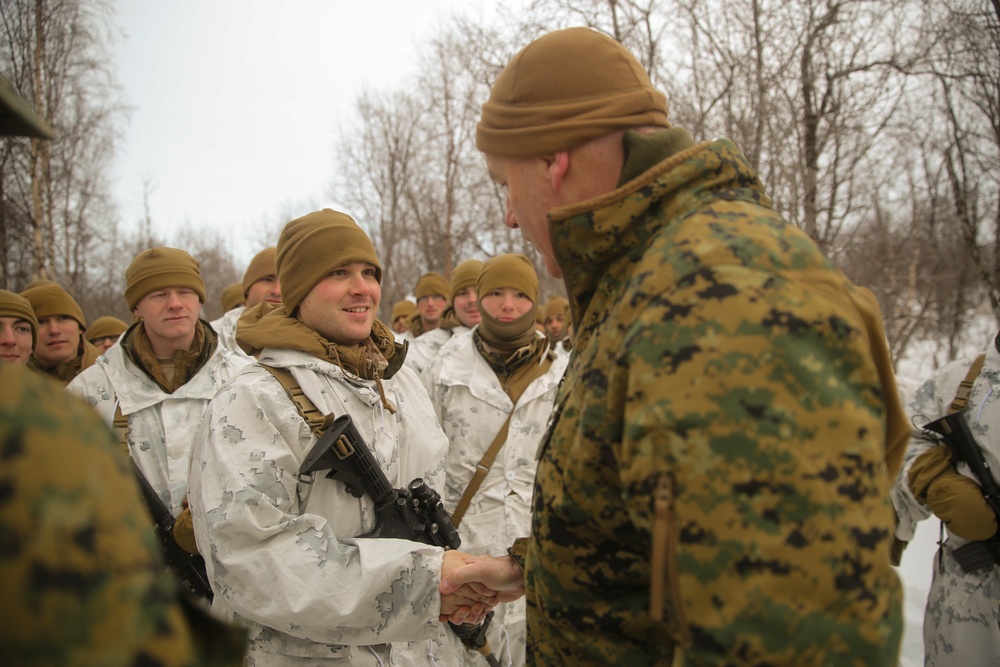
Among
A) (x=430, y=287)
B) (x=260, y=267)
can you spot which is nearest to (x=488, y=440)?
(x=260, y=267)

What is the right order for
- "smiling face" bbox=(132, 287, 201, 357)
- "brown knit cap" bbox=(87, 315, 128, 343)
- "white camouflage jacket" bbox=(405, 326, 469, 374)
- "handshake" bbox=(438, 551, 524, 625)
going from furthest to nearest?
"brown knit cap" bbox=(87, 315, 128, 343) < "white camouflage jacket" bbox=(405, 326, 469, 374) < "smiling face" bbox=(132, 287, 201, 357) < "handshake" bbox=(438, 551, 524, 625)

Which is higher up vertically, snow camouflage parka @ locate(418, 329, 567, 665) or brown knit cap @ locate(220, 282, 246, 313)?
brown knit cap @ locate(220, 282, 246, 313)

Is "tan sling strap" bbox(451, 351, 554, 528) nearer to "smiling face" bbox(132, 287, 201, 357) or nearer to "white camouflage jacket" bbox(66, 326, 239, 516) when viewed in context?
"white camouflage jacket" bbox(66, 326, 239, 516)

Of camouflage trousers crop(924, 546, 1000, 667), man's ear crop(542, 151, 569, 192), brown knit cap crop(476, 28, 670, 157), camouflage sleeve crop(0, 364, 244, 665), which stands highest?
brown knit cap crop(476, 28, 670, 157)

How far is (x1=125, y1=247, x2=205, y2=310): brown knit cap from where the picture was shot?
Answer: 3850mm

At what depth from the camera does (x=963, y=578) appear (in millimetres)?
3248

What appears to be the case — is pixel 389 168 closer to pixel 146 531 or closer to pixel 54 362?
pixel 54 362

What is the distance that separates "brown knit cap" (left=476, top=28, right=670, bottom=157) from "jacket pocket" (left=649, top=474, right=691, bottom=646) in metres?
0.80

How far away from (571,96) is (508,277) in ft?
10.7

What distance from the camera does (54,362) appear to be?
17.3 feet

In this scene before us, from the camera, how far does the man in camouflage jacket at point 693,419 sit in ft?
3.06

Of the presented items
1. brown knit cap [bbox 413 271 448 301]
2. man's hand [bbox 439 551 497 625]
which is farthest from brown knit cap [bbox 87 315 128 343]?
man's hand [bbox 439 551 497 625]

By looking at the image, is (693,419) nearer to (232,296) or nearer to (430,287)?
(232,296)

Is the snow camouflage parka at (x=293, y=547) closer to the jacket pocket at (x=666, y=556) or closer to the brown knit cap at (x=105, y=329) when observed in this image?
the jacket pocket at (x=666, y=556)
